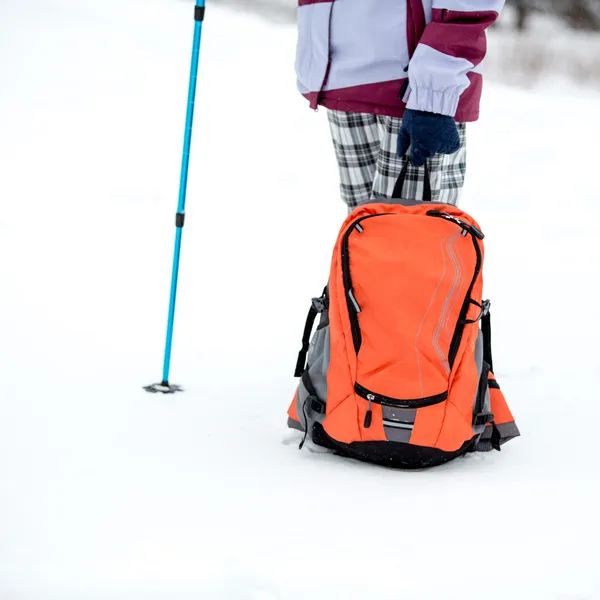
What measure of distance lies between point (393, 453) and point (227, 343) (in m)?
1.35

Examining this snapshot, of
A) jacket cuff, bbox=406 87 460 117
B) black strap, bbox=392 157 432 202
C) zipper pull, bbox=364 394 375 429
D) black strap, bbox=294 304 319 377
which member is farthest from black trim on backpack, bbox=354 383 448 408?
jacket cuff, bbox=406 87 460 117

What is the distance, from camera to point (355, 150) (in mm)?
2436

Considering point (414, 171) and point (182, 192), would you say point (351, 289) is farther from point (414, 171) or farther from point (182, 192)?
point (182, 192)

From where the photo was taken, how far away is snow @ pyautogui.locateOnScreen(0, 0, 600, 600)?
1689mm

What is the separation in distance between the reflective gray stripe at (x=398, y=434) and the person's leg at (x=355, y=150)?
739 mm

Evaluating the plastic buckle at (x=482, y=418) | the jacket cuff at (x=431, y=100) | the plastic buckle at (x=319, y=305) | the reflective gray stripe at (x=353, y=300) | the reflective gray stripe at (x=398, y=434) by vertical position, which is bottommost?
the reflective gray stripe at (x=398, y=434)

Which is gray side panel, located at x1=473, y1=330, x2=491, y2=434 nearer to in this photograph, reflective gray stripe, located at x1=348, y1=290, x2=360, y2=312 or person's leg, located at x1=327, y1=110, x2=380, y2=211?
reflective gray stripe, located at x1=348, y1=290, x2=360, y2=312

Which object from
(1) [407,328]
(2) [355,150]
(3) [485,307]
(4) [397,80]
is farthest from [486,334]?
(4) [397,80]

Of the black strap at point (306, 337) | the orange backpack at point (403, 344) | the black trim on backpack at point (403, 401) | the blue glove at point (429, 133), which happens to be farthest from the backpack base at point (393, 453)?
the blue glove at point (429, 133)

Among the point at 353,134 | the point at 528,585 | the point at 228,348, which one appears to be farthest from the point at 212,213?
the point at 528,585

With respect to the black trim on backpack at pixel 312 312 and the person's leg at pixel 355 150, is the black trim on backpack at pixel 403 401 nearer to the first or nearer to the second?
the black trim on backpack at pixel 312 312

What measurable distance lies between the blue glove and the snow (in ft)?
3.18

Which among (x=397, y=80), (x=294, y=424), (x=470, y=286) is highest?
(x=397, y=80)

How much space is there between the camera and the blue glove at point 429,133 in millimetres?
2129
